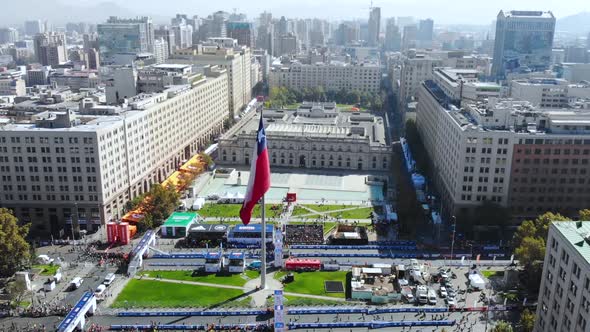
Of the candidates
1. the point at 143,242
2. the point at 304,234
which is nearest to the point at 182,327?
the point at 143,242

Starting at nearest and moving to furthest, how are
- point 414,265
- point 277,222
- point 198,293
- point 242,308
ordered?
point 242,308, point 198,293, point 414,265, point 277,222

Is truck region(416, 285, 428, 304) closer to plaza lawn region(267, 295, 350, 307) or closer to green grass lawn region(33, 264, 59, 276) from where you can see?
plaza lawn region(267, 295, 350, 307)

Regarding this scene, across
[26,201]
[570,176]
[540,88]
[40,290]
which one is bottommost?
[40,290]

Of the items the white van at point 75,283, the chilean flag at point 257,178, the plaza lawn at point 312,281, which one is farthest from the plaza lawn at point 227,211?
the chilean flag at point 257,178

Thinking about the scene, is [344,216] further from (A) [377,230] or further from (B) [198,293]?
(B) [198,293]

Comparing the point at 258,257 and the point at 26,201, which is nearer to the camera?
the point at 258,257

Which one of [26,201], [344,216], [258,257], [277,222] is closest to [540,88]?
[344,216]
